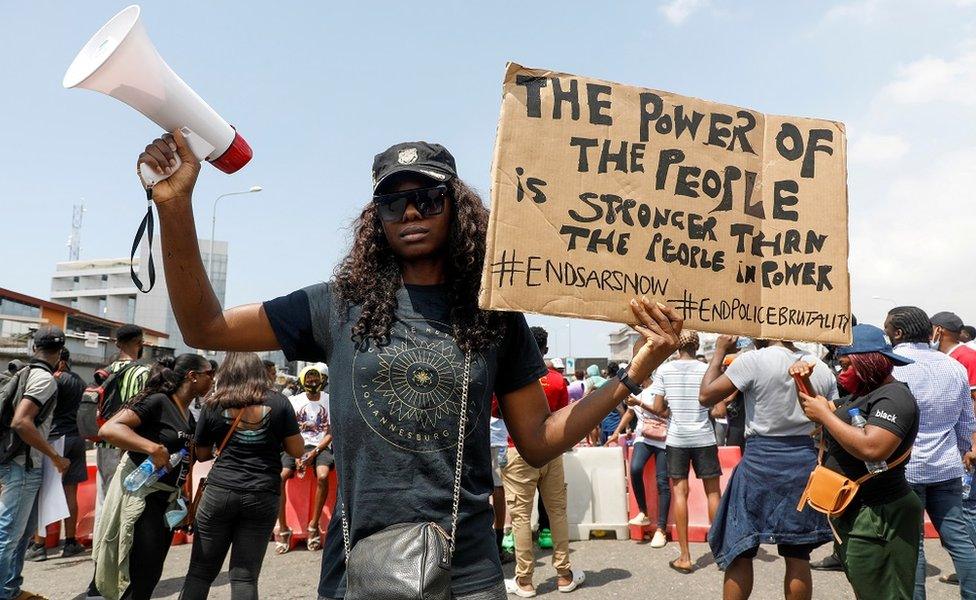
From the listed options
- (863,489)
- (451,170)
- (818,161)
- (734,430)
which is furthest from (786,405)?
(734,430)

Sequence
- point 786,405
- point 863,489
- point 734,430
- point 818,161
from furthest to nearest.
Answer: point 734,430 < point 786,405 < point 863,489 < point 818,161

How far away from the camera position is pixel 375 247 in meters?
2.18

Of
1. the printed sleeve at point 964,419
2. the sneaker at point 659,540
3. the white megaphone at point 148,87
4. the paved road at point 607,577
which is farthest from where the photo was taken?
the sneaker at point 659,540

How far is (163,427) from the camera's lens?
15.1 ft

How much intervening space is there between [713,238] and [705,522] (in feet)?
19.9

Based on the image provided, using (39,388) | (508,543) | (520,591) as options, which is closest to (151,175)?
(39,388)

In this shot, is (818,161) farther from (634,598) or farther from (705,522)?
(705,522)

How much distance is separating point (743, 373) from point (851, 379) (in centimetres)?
108

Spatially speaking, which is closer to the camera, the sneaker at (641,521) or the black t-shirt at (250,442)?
the black t-shirt at (250,442)

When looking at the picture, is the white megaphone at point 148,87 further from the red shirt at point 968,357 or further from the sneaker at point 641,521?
the sneaker at point 641,521

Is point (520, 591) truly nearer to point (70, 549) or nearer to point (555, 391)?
point (555, 391)

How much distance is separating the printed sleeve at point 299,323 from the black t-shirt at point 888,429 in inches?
112

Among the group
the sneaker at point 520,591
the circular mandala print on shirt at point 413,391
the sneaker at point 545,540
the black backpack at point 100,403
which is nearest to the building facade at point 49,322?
the black backpack at point 100,403

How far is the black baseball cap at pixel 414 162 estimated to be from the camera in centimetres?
201
